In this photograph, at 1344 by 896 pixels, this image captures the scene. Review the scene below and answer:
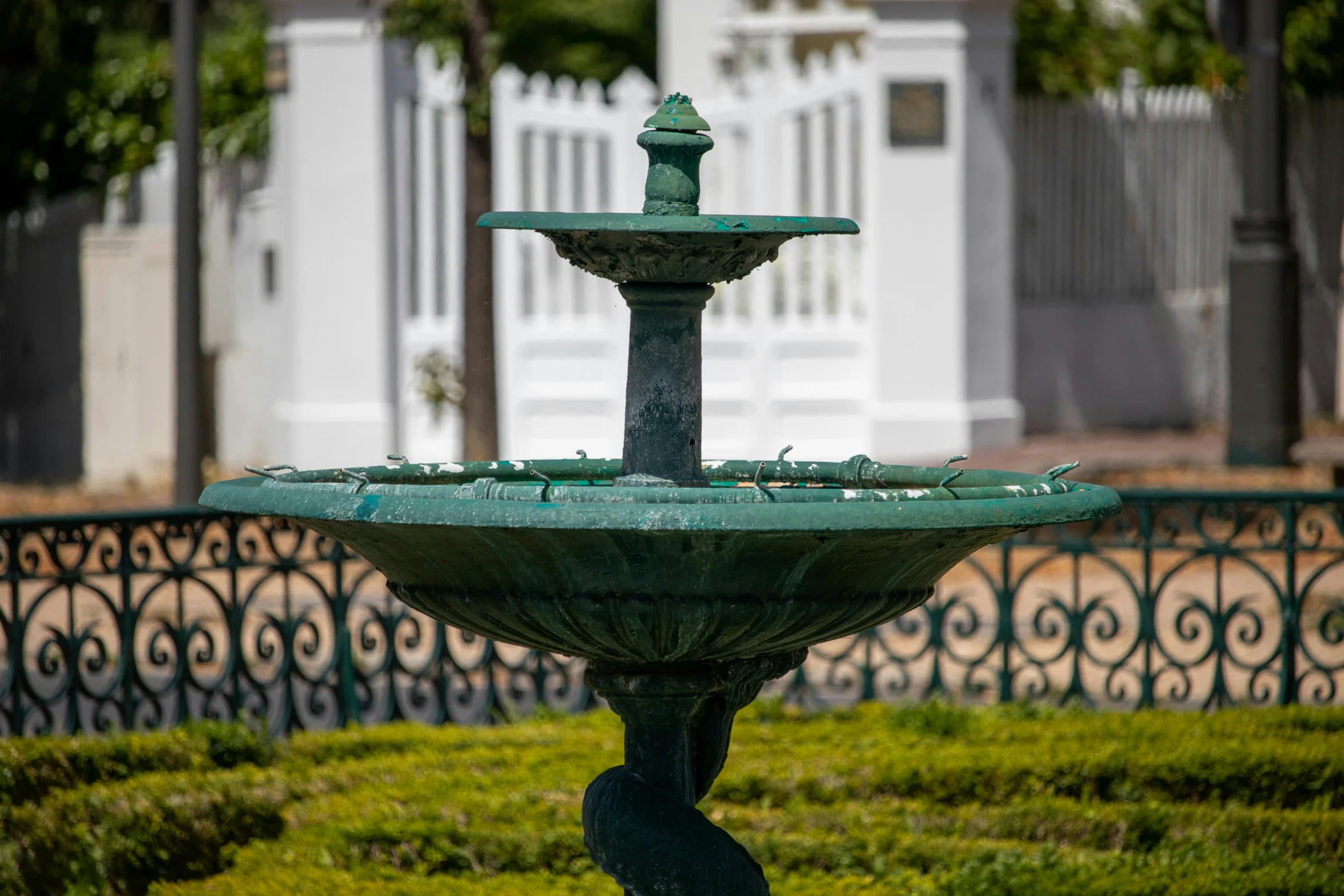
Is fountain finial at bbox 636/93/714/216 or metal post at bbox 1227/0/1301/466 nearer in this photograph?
fountain finial at bbox 636/93/714/216

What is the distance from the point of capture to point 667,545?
2871 millimetres

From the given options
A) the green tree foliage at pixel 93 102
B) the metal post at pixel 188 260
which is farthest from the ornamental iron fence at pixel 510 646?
the green tree foliage at pixel 93 102

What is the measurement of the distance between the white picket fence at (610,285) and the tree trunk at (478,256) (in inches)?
42.6

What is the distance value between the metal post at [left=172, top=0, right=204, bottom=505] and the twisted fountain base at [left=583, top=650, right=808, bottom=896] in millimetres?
7472

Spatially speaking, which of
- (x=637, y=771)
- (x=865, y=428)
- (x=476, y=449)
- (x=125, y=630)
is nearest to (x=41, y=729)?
(x=125, y=630)

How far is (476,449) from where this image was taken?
33.5 feet

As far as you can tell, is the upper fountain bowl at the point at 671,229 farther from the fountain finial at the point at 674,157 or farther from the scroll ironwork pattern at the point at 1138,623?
the scroll ironwork pattern at the point at 1138,623

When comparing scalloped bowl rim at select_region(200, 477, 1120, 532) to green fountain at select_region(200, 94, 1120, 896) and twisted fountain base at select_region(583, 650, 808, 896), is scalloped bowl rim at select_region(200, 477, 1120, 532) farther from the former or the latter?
twisted fountain base at select_region(583, 650, 808, 896)

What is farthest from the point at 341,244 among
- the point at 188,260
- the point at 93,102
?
the point at 93,102

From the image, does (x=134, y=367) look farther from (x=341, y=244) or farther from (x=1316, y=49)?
(x=1316, y=49)

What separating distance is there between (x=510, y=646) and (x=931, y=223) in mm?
5707

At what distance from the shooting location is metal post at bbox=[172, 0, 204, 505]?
10.3 metres

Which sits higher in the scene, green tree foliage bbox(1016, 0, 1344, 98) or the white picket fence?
green tree foliage bbox(1016, 0, 1344, 98)

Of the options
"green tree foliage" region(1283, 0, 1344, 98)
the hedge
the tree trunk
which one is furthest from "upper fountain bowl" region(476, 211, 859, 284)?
"green tree foliage" region(1283, 0, 1344, 98)
